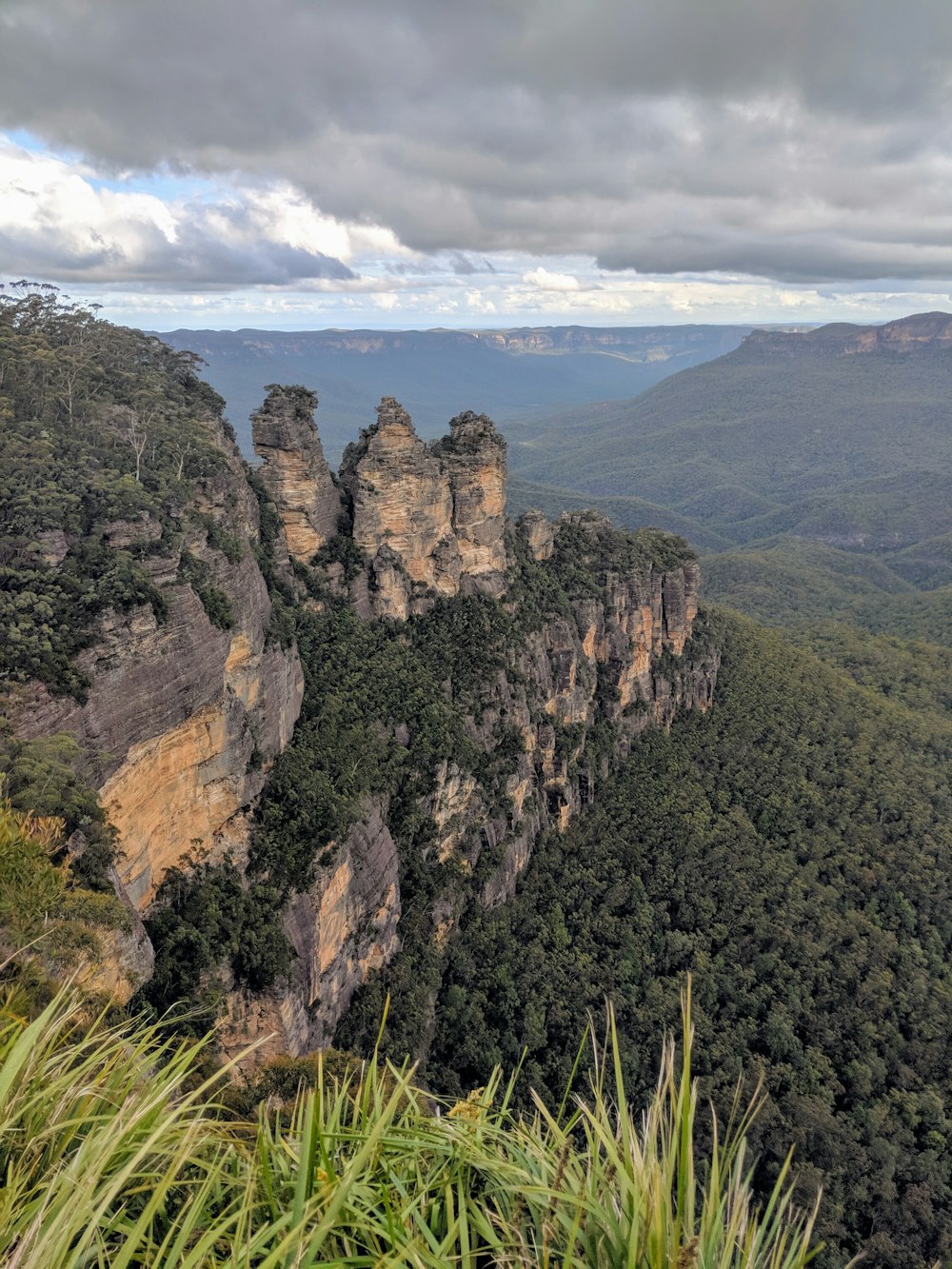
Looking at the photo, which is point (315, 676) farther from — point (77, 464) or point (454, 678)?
point (77, 464)

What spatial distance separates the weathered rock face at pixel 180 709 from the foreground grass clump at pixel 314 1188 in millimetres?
12685

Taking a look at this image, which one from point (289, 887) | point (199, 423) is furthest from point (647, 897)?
point (199, 423)

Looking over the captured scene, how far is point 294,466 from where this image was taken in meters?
31.2

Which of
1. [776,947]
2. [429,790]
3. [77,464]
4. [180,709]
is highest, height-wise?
[77,464]

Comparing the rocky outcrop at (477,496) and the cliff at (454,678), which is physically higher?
the rocky outcrop at (477,496)

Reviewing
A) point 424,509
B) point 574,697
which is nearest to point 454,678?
point 424,509

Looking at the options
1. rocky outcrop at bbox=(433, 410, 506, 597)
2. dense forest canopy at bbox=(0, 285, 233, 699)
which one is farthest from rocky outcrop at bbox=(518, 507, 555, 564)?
dense forest canopy at bbox=(0, 285, 233, 699)

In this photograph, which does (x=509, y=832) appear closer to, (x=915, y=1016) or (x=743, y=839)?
(x=743, y=839)

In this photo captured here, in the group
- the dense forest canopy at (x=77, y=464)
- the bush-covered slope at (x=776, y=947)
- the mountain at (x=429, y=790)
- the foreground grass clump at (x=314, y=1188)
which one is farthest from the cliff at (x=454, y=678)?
the foreground grass clump at (x=314, y=1188)

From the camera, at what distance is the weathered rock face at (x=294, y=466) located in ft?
99.9

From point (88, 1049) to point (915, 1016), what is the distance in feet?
108

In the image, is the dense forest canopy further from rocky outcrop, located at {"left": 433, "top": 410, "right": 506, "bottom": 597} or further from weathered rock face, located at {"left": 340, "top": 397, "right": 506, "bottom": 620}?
rocky outcrop, located at {"left": 433, "top": 410, "right": 506, "bottom": 597}

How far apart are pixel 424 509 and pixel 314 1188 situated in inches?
1286

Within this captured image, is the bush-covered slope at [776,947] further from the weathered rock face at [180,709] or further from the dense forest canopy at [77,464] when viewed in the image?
the dense forest canopy at [77,464]
